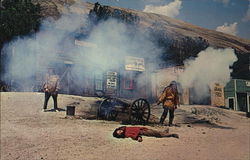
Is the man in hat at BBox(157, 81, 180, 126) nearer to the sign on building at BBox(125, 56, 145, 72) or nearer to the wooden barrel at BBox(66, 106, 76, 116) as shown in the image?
the sign on building at BBox(125, 56, 145, 72)

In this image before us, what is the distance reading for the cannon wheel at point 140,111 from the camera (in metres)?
3.35

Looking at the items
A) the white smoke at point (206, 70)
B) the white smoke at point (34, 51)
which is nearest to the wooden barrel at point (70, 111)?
the white smoke at point (34, 51)

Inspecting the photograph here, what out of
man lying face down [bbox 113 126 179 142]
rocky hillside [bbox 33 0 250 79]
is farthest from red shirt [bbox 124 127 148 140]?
rocky hillside [bbox 33 0 250 79]

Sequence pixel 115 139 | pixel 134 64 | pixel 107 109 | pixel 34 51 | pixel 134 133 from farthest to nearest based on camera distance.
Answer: pixel 107 109 → pixel 34 51 → pixel 134 64 → pixel 115 139 → pixel 134 133

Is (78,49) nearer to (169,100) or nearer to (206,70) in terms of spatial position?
(169,100)

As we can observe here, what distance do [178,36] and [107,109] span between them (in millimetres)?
1583

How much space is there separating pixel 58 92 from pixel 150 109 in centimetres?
134

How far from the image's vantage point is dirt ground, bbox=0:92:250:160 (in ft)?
9.94

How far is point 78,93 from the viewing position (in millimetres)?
3359

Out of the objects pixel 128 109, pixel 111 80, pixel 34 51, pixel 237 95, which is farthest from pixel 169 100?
pixel 34 51

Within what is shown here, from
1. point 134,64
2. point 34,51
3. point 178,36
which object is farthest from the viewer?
point 178,36

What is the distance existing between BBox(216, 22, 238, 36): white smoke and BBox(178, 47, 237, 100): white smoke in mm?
288

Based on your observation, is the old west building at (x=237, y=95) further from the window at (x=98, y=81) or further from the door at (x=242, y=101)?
the window at (x=98, y=81)

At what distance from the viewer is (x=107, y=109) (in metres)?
3.58
